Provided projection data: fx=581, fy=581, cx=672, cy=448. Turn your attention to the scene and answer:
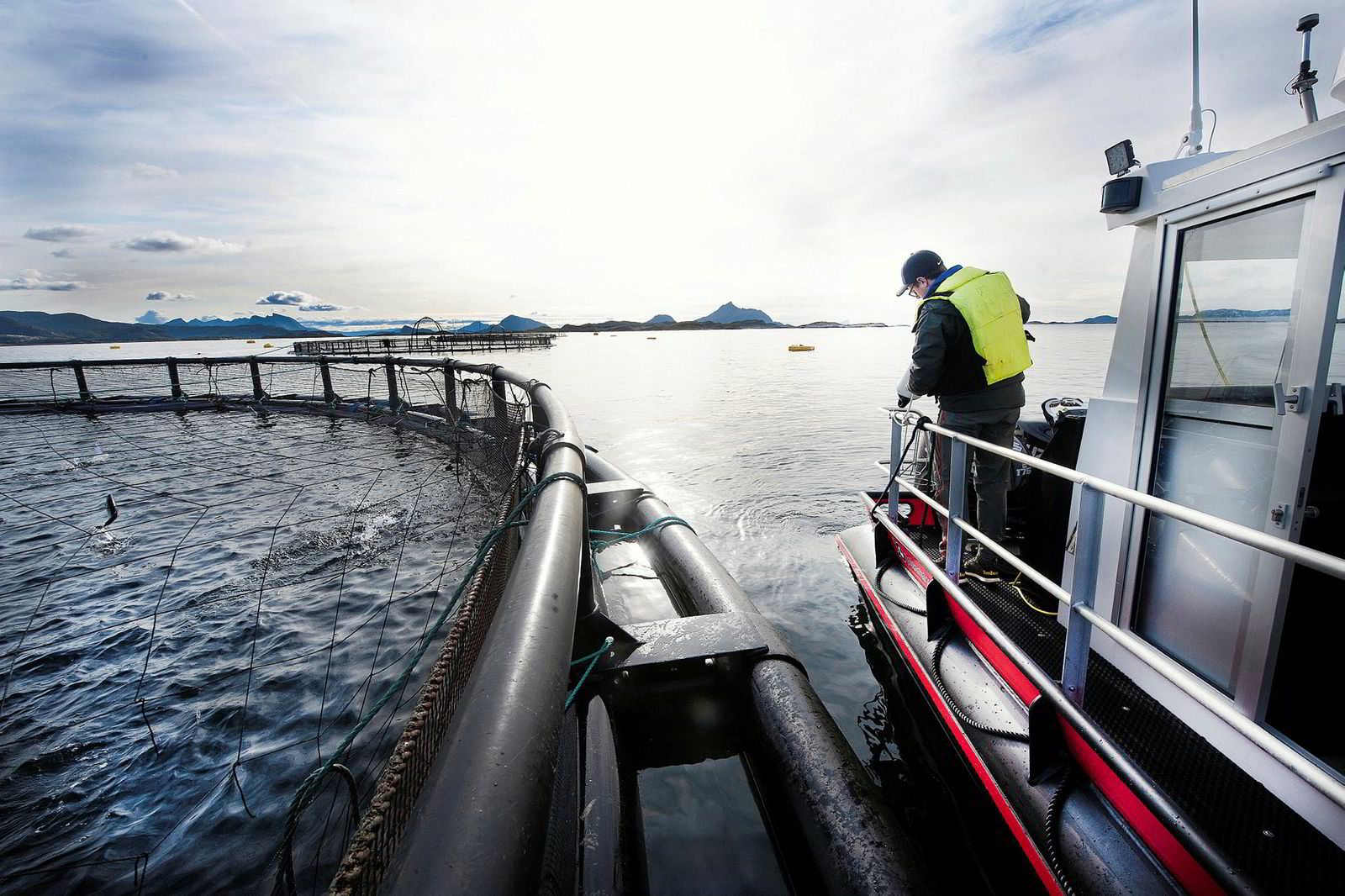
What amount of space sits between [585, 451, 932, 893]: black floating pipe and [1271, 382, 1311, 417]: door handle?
2203mm

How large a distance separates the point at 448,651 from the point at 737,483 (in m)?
10.3

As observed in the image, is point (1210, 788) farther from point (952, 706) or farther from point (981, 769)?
point (952, 706)

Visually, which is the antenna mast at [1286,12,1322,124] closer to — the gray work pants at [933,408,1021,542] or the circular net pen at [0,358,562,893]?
the gray work pants at [933,408,1021,542]

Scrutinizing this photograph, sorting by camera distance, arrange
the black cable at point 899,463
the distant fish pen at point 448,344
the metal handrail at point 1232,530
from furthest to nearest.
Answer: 1. the distant fish pen at point 448,344
2. the black cable at point 899,463
3. the metal handrail at point 1232,530

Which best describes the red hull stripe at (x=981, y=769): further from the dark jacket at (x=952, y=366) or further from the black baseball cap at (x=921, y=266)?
the black baseball cap at (x=921, y=266)

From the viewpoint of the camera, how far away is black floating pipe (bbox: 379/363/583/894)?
2.74 ft

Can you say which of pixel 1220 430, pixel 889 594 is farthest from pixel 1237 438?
pixel 889 594

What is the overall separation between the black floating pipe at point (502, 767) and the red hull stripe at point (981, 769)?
2.30m

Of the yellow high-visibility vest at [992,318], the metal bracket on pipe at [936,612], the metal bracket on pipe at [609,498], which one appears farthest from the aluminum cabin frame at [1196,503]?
the metal bracket on pipe at [609,498]

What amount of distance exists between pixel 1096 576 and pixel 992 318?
2125mm

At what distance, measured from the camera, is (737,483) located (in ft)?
39.2

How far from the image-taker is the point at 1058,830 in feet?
7.66

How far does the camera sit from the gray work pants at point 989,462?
4.21 meters

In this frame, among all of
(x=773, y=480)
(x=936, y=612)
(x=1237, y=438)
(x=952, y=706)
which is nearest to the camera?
(x=1237, y=438)
